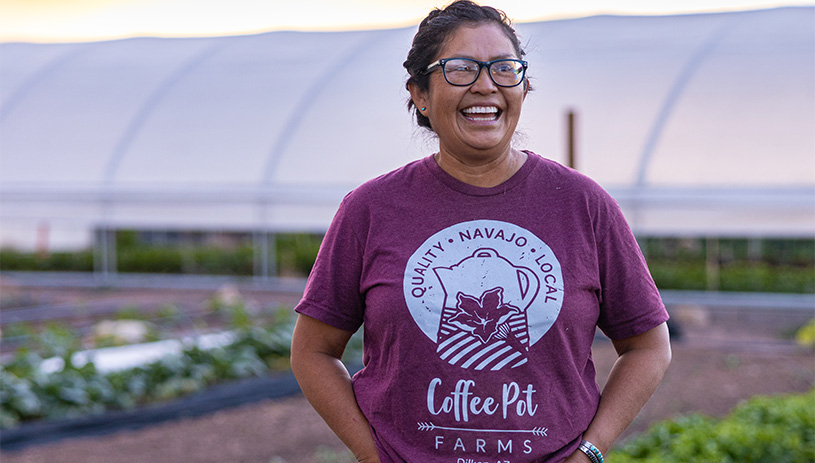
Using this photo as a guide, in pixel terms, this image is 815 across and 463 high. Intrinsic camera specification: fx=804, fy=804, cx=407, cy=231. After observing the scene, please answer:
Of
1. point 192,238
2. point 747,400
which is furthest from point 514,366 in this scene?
point 192,238

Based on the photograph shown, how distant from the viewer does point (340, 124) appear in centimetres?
1095

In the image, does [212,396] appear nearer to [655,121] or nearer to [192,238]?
[655,121]

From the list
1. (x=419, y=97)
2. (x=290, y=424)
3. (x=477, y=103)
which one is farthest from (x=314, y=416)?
(x=477, y=103)

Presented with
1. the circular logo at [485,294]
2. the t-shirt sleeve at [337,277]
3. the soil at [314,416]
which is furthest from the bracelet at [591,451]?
the soil at [314,416]

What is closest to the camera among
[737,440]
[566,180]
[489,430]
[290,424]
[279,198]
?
[489,430]

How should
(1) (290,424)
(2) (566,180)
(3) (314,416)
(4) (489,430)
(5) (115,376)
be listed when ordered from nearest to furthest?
(4) (489,430), (2) (566,180), (1) (290,424), (3) (314,416), (5) (115,376)

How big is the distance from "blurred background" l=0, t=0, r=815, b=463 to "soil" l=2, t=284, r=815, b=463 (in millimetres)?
25

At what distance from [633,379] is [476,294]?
432mm

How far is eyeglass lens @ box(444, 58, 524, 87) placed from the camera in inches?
→ 66.2

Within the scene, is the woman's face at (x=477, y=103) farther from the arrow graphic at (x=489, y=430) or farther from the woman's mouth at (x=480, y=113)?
the arrow graphic at (x=489, y=430)

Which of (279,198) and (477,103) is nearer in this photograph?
(477,103)

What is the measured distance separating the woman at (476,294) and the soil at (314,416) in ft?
9.12

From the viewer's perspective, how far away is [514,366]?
1.63m

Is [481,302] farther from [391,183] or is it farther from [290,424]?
[290,424]
